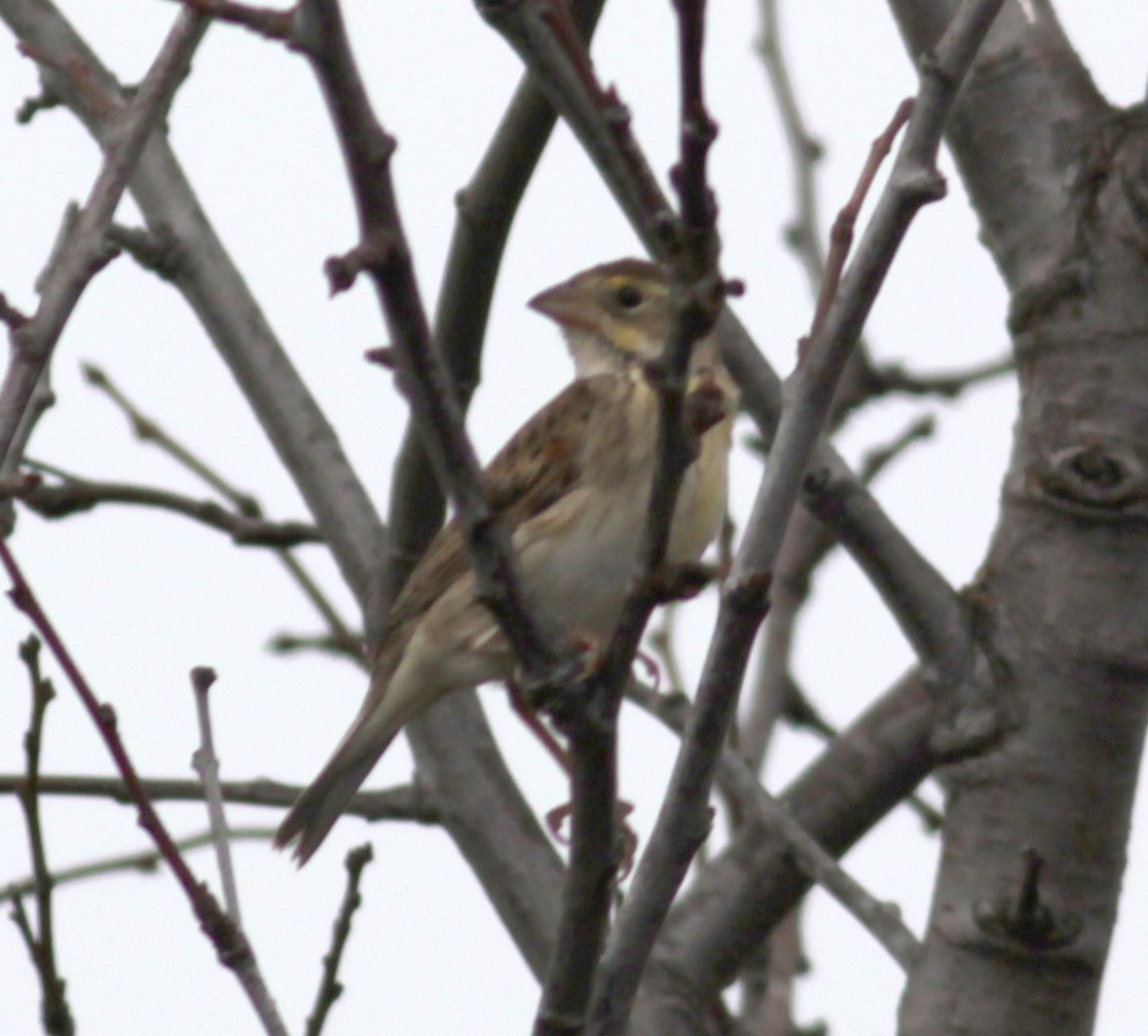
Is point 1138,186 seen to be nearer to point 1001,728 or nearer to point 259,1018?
point 1001,728

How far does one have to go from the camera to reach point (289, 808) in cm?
484

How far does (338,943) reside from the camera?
11.4ft

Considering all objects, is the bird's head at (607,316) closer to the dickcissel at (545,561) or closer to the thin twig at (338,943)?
the dickcissel at (545,561)

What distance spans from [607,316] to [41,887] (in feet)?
9.06

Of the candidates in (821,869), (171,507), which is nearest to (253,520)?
(171,507)

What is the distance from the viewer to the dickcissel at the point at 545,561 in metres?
4.71

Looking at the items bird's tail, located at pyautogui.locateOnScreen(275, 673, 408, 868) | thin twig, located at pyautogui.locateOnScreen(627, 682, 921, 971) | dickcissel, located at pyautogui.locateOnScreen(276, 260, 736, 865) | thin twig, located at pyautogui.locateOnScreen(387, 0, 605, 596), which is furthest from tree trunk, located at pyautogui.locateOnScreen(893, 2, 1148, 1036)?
bird's tail, located at pyautogui.locateOnScreen(275, 673, 408, 868)

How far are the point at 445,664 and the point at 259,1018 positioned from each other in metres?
1.91

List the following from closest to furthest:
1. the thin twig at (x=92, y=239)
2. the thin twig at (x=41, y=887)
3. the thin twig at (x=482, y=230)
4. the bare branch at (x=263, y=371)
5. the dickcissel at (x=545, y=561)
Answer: the thin twig at (x=92, y=239)
the thin twig at (x=41, y=887)
the thin twig at (x=482, y=230)
the dickcissel at (x=545, y=561)
the bare branch at (x=263, y=371)

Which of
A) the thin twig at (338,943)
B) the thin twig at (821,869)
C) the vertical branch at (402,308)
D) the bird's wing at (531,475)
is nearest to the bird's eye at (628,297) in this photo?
the bird's wing at (531,475)

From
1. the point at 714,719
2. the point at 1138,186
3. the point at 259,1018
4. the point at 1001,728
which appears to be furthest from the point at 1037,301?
the point at 259,1018

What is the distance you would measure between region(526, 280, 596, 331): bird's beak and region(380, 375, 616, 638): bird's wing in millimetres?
290

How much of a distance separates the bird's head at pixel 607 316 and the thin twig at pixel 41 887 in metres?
2.52

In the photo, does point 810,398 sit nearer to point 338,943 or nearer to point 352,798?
point 338,943
